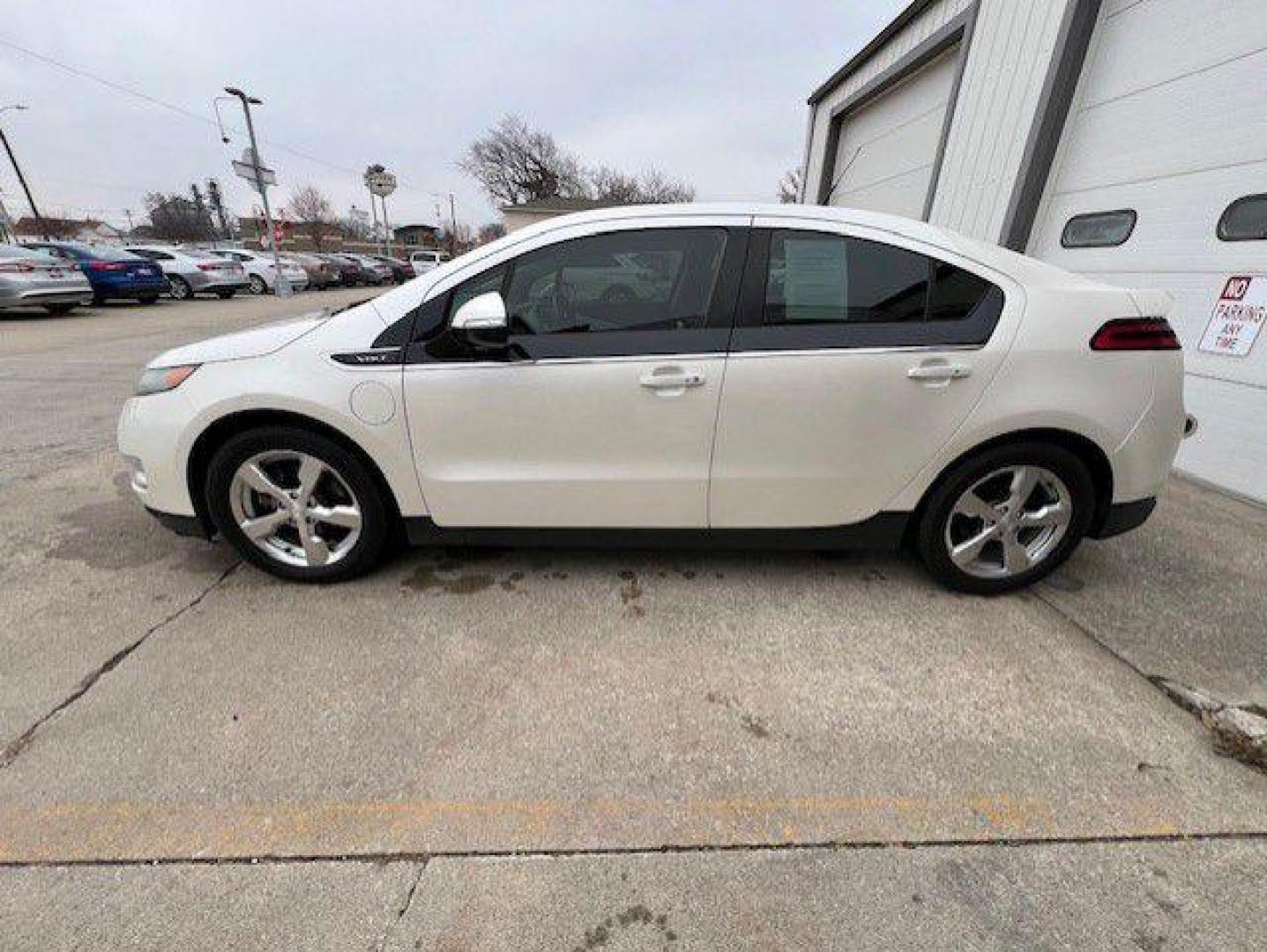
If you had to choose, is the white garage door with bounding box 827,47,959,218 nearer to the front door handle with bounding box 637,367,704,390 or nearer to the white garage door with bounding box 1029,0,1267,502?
the white garage door with bounding box 1029,0,1267,502

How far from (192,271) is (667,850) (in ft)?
65.3

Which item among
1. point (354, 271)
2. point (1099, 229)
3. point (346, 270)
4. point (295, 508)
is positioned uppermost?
point (1099, 229)

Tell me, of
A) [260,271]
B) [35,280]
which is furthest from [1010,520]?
[260,271]

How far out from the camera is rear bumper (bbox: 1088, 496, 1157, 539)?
2.59 meters

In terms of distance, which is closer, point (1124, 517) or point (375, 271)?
point (1124, 517)

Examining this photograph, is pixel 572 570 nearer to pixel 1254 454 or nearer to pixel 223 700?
pixel 223 700

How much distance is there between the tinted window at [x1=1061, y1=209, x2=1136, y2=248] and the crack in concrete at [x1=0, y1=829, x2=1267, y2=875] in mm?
4388

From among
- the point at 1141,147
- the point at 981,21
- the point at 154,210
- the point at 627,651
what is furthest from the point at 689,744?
the point at 154,210

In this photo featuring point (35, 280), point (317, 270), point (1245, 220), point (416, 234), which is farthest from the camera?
point (416, 234)

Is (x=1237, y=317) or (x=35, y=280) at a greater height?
(x=1237, y=317)

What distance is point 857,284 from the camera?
2404 millimetres

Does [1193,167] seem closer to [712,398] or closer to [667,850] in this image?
[712,398]

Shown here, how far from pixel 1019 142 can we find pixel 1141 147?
104cm

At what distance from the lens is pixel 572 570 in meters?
2.91
